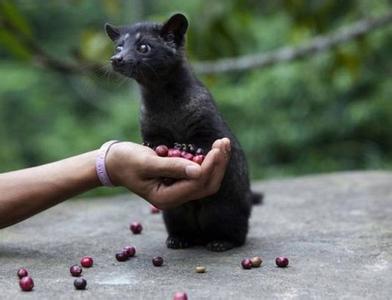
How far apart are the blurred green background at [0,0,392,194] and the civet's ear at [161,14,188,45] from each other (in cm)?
45

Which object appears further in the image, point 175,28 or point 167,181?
point 175,28

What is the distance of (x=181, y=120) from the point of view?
4594 mm

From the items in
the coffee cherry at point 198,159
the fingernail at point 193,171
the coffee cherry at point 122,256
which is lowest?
the coffee cherry at point 122,256

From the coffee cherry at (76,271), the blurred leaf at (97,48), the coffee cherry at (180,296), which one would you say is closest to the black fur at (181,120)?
the coffee cherry at (76,271)

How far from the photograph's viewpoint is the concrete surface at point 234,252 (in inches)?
145

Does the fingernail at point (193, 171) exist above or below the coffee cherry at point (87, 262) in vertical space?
above

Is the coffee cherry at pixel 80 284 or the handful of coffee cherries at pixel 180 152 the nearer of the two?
the coffee cherry at pixel 80 284

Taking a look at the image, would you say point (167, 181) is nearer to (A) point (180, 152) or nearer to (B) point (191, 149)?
(A) point (180, 152)

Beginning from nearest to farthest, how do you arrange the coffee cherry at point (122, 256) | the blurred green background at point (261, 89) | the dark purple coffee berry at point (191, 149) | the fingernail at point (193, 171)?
1. the fingernail at point (193, 171)
2. the coffee cherry at point (122, 256)
3. the dark purple coffee berry at point (191, 149)
4. the blurred green background at point (261, 89)

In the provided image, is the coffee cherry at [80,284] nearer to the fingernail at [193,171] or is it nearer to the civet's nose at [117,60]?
the fingernail at [193,171]

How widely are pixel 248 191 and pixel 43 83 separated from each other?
11.7 meters

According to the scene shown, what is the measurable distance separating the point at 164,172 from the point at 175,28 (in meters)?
1.02

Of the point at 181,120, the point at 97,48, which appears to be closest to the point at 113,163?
the point at 181,120

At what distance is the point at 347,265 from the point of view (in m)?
4.09
